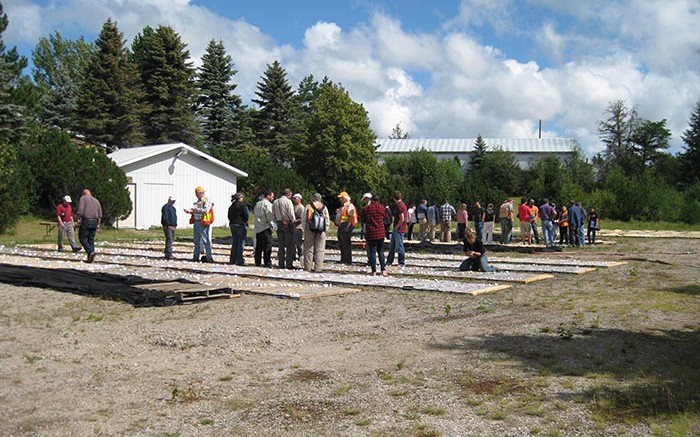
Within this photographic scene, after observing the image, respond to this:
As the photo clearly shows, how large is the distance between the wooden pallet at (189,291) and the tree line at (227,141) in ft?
63.8

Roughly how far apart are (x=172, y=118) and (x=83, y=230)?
134 ft

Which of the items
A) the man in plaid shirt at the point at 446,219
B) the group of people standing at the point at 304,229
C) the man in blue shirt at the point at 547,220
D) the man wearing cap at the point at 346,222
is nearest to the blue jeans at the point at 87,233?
the group of people standing at the point at 304,229

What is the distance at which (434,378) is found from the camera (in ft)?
22.7

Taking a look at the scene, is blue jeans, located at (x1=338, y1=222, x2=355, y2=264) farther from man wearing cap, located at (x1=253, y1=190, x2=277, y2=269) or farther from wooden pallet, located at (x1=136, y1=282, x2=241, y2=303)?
wooden pallet, located at (x1=136, y1=282, x2=241, y2=303)

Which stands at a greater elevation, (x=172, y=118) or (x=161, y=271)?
(x=172, y=118)

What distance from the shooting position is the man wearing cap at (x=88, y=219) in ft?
56.7

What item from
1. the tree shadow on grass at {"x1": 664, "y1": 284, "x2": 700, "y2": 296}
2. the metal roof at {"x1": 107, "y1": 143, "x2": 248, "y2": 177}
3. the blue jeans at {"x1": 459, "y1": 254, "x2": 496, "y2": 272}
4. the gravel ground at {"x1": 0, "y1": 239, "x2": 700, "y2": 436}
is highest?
the metal roof at {"x1": 107, "y1": 143, "x2": 248, "y2": 177}

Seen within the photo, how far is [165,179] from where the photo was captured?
3719 centimetres

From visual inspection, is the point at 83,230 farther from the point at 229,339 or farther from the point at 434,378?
the point at 434,378

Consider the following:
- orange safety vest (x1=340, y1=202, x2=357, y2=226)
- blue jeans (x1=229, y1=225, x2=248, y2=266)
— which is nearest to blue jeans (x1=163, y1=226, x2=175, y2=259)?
blue jeans (x1=229, y1=225, x2=248, y2=266)

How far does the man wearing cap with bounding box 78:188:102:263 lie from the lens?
17281mm

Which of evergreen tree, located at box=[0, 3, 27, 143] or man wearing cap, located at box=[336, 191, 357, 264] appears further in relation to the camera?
evergreen tree, located at box=[0, 3, 27, 143]

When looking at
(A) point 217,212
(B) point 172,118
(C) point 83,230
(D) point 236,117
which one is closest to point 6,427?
(C) point 83,230

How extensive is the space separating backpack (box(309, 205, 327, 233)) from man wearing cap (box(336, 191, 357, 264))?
3.19 feet
